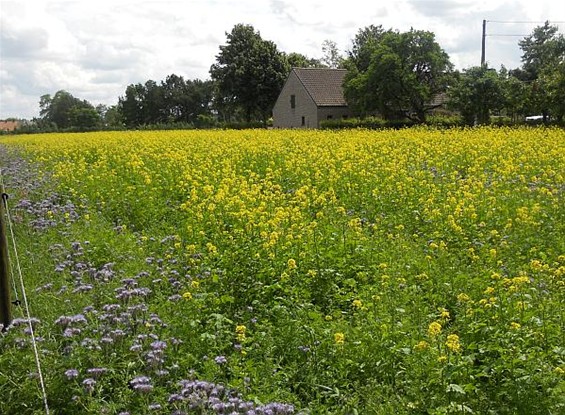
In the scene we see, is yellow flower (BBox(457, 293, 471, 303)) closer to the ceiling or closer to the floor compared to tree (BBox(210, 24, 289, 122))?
closer to the floor

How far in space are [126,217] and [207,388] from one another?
Result: 5978 mm

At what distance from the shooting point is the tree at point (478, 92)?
105ft

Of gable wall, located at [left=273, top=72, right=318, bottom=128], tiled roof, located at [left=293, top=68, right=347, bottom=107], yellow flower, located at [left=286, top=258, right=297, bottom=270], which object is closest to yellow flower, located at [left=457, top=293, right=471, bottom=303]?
yellow flower, located at [left=286, top=258, right=297, bottom=270]

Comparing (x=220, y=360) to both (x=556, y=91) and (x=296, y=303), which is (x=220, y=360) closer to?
(x=296, y=303)

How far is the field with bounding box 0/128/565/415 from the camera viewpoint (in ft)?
12.2

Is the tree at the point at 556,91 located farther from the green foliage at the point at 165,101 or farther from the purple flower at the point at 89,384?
the green foliage at the point at 165,101

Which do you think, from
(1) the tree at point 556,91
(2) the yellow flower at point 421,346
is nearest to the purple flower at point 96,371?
(2) the yellow flower at point 421,346

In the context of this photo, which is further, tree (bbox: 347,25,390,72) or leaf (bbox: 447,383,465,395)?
tree (bbox: 347,25,390,72)

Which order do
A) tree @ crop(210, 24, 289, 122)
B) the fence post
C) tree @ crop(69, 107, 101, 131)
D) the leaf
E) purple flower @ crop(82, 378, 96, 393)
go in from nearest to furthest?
1. the leaf
2. purple flower @ crop(82, 378, 96, 393)
3. the fence post
4. tree @ crop(210, 24, 289, 122)
5. tree @ crop(69, 107, 101, 131)

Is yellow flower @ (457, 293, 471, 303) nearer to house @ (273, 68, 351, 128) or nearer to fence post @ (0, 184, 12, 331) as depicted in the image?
fence post @ (0, 184, 12, 331)

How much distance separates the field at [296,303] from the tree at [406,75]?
28.4 metres

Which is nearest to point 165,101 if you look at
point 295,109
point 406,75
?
point 295,109

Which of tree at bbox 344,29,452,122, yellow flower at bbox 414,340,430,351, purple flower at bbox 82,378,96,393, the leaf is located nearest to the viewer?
the leaf

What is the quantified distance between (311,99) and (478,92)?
2027 cm
